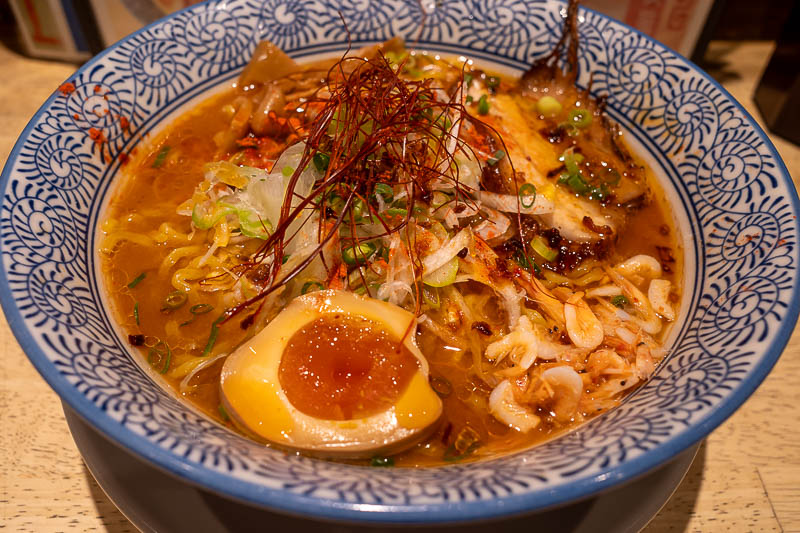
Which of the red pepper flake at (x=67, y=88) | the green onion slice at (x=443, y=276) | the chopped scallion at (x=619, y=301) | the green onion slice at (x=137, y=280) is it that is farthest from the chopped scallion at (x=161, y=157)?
the chopped scallion at (x=619, y=301)

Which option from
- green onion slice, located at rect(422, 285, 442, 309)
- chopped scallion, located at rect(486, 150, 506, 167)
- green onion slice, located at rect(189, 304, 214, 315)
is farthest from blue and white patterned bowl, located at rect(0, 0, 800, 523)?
chopped scallion, located at rect(486, 150, 506, 167)

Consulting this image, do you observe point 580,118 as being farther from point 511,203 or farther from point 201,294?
point 201,294

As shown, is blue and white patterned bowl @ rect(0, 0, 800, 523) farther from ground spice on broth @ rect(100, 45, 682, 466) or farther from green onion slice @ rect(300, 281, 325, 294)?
green onion slice @ rect(300, 281, 325, 294)

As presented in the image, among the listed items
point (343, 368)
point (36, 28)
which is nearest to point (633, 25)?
point (343, 368)

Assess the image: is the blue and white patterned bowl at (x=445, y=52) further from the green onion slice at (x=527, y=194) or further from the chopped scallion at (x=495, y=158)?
the chopped scallion at (x=495, y=158)

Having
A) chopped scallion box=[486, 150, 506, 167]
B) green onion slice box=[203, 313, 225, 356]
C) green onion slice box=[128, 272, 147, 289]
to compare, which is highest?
chopped scallion box=[486, 150, 506, 167]

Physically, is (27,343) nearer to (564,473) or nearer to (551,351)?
(564,473)
